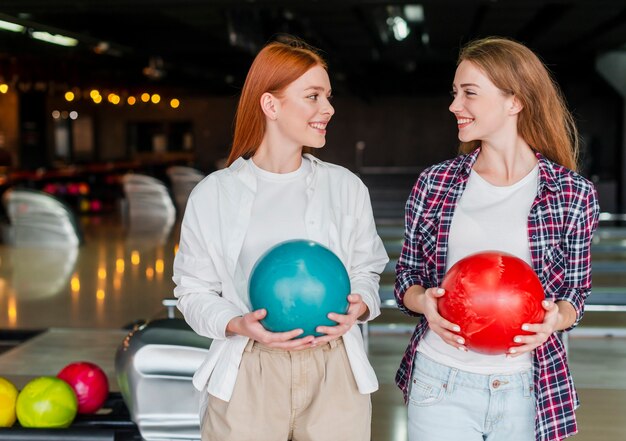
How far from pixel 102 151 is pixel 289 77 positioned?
2275 cm

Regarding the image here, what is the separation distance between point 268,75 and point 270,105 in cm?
7

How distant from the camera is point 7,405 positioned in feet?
10.4

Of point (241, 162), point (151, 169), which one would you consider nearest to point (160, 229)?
point (151, 169)

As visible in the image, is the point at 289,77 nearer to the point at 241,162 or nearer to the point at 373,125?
the point at 241,162

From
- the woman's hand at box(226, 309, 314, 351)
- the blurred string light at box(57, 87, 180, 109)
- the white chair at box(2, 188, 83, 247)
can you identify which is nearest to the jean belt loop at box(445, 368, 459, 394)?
the woman's hand at box(226, 309, 314, 351)

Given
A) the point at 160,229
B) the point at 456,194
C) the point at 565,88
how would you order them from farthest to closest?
the point at 565,88
the point at 160,229
the point at 456,194

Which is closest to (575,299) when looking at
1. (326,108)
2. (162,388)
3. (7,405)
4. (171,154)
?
(326,108)

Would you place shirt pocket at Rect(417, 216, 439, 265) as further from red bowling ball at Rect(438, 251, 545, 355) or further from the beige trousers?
the beige trousers

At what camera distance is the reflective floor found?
168 inches

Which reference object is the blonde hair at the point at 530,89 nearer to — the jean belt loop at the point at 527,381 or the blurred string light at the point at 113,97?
the jean belt loop at the point at 527,381

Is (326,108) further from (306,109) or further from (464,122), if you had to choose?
(464,122)

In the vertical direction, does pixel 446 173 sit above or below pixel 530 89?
below

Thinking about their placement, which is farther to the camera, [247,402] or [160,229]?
[160,229]

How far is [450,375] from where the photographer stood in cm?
180
